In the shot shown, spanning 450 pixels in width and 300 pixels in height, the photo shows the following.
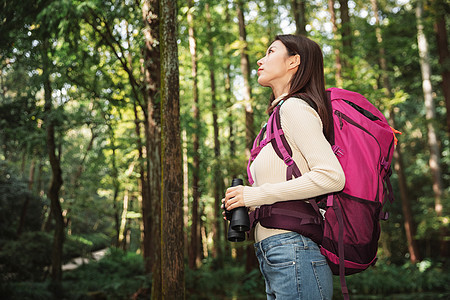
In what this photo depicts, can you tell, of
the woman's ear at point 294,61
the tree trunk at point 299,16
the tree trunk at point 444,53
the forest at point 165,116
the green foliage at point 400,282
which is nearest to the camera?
the woman's ear at point 294,61

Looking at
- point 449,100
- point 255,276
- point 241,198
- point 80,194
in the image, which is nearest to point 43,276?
point 80,194

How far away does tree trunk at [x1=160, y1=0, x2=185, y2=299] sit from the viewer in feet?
13.3

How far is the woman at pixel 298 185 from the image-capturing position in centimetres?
155

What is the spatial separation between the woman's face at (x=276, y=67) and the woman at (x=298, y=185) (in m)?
0.11

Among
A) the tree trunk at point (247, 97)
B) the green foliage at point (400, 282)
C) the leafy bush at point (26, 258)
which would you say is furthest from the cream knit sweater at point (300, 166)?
the leafy bush at point (26, 258)

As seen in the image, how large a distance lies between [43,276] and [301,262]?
559 inches

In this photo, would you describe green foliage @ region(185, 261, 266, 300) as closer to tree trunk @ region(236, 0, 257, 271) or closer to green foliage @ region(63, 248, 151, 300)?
tree trunk @ region(236, 0, 257, 271)

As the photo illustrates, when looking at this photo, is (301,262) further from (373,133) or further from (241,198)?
(373,133)

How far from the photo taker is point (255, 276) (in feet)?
39.8

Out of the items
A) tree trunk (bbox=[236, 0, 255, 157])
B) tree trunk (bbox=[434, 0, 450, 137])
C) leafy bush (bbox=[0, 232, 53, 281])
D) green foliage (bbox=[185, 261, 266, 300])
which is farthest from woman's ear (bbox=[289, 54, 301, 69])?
leafy bush (bbox=[0, 232, 53, 281])

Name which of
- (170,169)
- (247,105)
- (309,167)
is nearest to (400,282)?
(247,105)

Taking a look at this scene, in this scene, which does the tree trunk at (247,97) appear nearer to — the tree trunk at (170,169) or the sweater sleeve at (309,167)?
the tree trunk at (170,169)

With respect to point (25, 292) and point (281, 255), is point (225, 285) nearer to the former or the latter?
point (25, 292)

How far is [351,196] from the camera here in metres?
1.59
